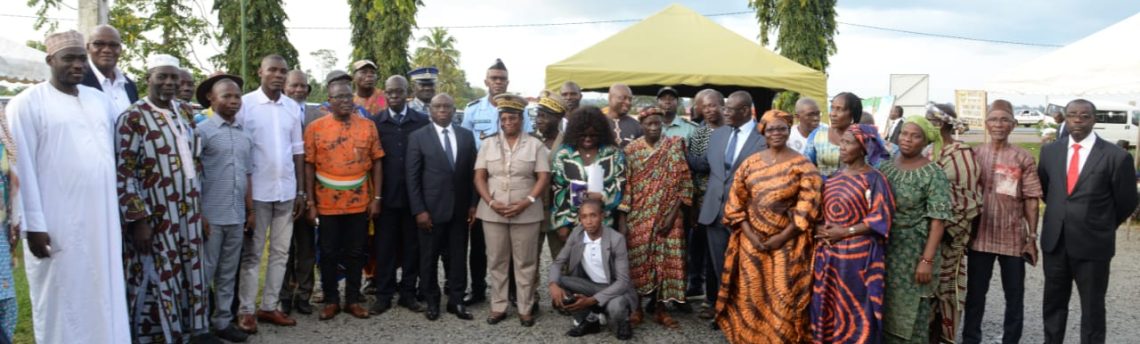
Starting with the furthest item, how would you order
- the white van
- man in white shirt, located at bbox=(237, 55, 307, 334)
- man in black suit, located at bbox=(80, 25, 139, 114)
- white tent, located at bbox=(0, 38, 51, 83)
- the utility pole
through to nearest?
the white van < white tent, located at bbox=(0, 38, 51, 83) < the utility pole < man in white shirt, located at bbox=(237, 55, 307, 334) < man in black suit, located at bbox=(80, 25, 139, 114)

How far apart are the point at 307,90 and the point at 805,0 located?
16738mm

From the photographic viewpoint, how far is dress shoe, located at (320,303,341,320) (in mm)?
5508

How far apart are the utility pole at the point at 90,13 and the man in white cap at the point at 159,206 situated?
357 centimetres

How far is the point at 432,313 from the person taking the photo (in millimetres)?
5574

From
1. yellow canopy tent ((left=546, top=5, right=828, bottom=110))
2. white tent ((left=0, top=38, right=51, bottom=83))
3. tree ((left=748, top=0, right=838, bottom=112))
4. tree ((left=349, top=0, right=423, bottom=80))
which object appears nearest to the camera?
yellow canopy tent ((left=546, top=5, right=828, bottom=110))

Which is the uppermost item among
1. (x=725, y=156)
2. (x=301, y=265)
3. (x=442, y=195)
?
(x=725, y=156)

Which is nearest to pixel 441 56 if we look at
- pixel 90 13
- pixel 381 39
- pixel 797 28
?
pixel 381 39

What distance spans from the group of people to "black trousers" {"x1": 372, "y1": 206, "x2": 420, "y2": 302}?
0.06 ft

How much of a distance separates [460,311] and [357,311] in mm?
754

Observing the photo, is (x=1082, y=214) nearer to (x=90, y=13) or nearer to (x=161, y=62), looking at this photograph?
(x=161, y=62)

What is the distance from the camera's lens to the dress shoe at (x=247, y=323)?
5.07 m

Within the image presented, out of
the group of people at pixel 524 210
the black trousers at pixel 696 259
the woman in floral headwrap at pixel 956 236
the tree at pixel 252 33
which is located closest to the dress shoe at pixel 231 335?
the group of people at pixel 524 210

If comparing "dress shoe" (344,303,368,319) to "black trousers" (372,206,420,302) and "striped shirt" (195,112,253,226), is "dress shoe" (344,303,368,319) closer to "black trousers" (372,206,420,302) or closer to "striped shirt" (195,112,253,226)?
"black trousers" (372,206,420,302)

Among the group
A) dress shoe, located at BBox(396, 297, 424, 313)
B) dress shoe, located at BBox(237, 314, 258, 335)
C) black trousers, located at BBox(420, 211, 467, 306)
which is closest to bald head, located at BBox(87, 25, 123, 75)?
dress shoe, located at BBox(237, 314, 258, 335)
